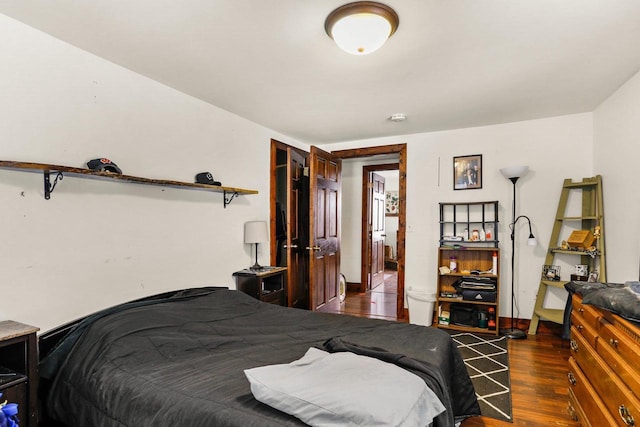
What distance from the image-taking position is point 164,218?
8.96ft

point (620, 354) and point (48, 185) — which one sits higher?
point (48, 185)

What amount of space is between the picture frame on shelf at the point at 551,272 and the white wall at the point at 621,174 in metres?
0.57

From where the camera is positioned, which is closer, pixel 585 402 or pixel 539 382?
pixel 585 402

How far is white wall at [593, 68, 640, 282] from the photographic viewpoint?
2604mm

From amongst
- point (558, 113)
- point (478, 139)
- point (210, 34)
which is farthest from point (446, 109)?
point (210, 34)

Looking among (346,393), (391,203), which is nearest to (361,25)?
(346,393)

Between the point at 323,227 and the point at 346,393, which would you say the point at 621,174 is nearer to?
the point at 323,227

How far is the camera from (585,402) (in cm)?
187

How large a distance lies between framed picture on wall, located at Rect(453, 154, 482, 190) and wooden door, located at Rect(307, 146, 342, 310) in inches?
61.9

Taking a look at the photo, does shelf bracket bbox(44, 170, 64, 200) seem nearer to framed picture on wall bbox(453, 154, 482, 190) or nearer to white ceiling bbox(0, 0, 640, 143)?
white ceiling bbox(0, 0, 640, 143)

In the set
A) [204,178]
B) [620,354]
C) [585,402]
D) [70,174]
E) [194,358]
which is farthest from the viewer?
[204,178]

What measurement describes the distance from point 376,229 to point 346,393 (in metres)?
5.83

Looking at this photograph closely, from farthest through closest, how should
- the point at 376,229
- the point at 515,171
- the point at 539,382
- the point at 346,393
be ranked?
the point at 376,229, the point at 515,171, the point at 539,382, the point at 346,393

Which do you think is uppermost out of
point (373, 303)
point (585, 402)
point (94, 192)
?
point (94, 192)
